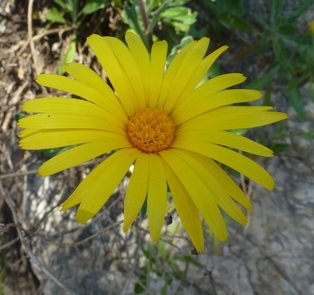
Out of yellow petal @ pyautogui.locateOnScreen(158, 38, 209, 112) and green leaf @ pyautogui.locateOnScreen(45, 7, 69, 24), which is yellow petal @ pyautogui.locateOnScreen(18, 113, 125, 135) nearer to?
yellow petal @ pyautogui.locateOnScreen(158, 38, 209, 112)

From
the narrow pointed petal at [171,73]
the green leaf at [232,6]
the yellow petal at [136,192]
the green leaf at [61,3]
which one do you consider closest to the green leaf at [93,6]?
the green leaf at [61,3]

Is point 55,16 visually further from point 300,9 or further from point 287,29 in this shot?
point 300,9

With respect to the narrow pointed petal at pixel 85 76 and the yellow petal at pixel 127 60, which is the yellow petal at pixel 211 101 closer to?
the yellow petal at pixel 127 60

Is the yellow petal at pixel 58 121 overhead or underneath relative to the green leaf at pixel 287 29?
underneath

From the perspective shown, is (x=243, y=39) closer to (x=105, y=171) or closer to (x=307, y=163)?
(x=307, y=163)

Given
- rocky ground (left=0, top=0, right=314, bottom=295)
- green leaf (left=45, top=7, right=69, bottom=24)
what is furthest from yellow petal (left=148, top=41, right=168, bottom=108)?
green leaf (left=45, top=7, right=69, bottom=24)

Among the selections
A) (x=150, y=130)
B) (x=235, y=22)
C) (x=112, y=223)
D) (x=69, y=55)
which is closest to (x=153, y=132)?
(x=150, y=130)
